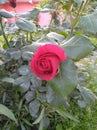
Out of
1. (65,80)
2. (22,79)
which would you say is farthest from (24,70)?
(65,80)

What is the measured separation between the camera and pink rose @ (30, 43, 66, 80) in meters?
0.97

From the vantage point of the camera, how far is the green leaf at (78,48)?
1062 mm

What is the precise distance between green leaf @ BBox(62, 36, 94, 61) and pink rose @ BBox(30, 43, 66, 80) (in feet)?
0.26

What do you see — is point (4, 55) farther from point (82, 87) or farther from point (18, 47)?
point (82, 87)

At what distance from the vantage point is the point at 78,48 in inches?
42.2

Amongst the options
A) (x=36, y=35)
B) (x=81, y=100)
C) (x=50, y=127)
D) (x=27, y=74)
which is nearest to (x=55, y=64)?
(x=27, y=74)

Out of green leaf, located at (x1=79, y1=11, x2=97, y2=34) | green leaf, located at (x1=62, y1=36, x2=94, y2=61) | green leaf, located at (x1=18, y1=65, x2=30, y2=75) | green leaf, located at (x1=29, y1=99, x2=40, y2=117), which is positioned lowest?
green leaf, located at (x1=29, y1=99, x2=40, y2=117)

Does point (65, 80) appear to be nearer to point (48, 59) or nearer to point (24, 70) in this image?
point (48, 59)

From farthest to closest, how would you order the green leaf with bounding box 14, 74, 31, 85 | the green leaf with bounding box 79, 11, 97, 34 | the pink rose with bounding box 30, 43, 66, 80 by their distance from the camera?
the green leaf with bounding box 14, 74, 31, 85
the green leaf with bounding box 79, 11, 97, 34
the pink rose with bounding box 30, 43, 66, 80

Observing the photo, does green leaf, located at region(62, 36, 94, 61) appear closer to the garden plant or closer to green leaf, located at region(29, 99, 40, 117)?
the garden plant

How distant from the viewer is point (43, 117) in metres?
1.35

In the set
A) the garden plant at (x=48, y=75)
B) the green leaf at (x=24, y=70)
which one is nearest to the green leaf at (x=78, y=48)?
the garden plant at (x=48, y=75)

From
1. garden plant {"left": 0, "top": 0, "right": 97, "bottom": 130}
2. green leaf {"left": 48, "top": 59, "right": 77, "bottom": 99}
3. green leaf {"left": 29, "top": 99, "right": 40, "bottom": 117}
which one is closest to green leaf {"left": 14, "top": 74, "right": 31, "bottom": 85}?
garden plant {"left": 0, "top": 0, "right": 97, "bottom": 130}

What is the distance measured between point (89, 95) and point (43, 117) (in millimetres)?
218
